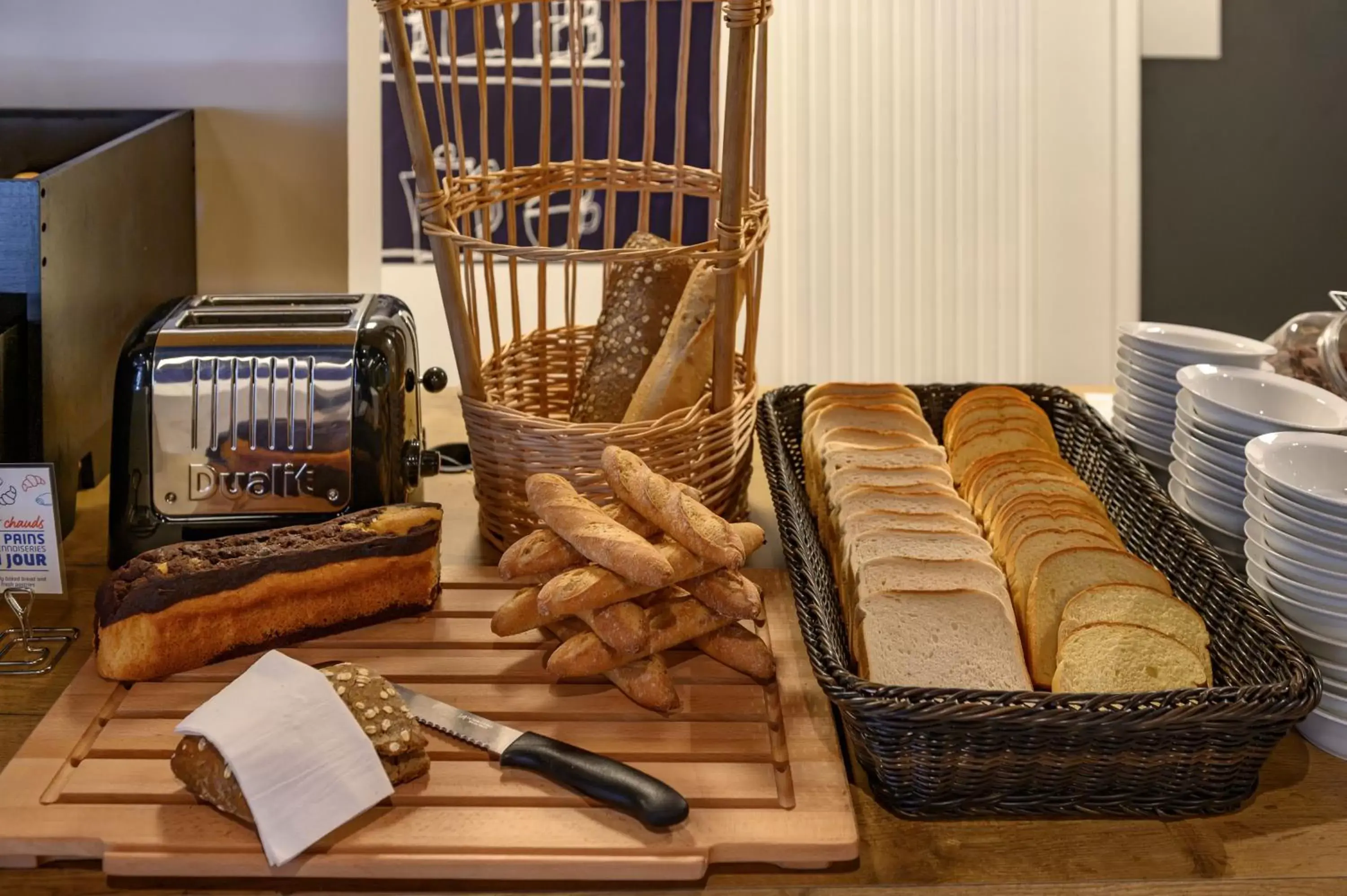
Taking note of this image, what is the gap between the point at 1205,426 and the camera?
136cm

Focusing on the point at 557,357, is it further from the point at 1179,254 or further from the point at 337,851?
the point at 1179,254

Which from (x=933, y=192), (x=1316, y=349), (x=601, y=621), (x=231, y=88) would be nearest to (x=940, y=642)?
(x=601, y=621)

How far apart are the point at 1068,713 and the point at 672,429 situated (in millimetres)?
571

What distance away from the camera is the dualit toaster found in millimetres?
1312

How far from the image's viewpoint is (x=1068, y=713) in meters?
0.93

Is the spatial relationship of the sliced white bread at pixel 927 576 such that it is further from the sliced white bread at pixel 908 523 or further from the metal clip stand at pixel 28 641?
the metal clip stand at pixel 28 641

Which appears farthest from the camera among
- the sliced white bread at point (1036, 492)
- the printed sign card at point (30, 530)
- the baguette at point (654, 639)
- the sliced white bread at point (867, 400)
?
the sliced white bread at point (867, 400)

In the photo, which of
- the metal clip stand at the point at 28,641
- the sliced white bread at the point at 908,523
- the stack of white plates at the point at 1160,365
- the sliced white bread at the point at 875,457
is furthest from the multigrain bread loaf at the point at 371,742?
the stack of white plates at the point at 1160,365

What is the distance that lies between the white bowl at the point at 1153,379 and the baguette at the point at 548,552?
69 cm

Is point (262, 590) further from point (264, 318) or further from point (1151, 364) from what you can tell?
point (1151, 364)

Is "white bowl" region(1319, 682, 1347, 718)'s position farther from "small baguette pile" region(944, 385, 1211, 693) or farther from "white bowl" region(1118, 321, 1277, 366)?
"white bowl" region(1118, 321, 1277, 366)

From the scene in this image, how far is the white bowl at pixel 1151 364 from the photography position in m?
1.59

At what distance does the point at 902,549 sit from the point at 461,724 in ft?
1.51

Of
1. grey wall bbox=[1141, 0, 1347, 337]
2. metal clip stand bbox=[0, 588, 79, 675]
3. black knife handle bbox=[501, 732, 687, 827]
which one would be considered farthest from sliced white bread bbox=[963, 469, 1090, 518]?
grey wall bbox=[1141, 0, 1347, 337]
